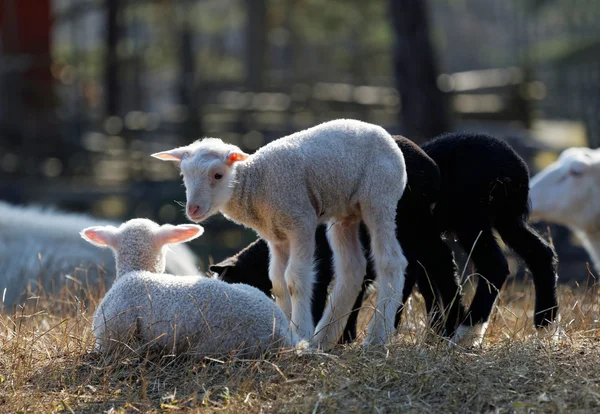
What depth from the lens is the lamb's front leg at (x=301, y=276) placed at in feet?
14.3

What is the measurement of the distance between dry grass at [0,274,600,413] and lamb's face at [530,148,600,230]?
7.61 feet

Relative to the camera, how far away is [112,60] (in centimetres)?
2248

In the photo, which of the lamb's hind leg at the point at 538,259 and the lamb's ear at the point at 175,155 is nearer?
the lamb's ear at the point at 175,155

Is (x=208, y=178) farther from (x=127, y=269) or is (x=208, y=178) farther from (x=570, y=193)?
(x=570, y=193)

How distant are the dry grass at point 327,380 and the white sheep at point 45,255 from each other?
3.28 m

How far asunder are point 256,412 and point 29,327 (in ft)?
7.06

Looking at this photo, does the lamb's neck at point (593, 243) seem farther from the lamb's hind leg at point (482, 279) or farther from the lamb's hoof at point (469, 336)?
the lamb's hoof at point (469, 336)

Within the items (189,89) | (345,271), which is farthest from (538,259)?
(189,89)

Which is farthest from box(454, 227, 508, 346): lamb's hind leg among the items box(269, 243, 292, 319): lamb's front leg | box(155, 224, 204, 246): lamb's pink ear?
box(155, 224, 204, 246): lamb's pink ear

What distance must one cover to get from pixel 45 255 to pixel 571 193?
452cm

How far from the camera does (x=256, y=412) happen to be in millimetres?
3689

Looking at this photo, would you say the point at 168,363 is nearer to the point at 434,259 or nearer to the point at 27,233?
the point at 434,259

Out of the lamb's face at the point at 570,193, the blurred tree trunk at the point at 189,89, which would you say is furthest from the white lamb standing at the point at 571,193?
the blurred tree trunk at the point at 189,89

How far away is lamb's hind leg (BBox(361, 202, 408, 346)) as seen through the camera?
4457 millimetres
